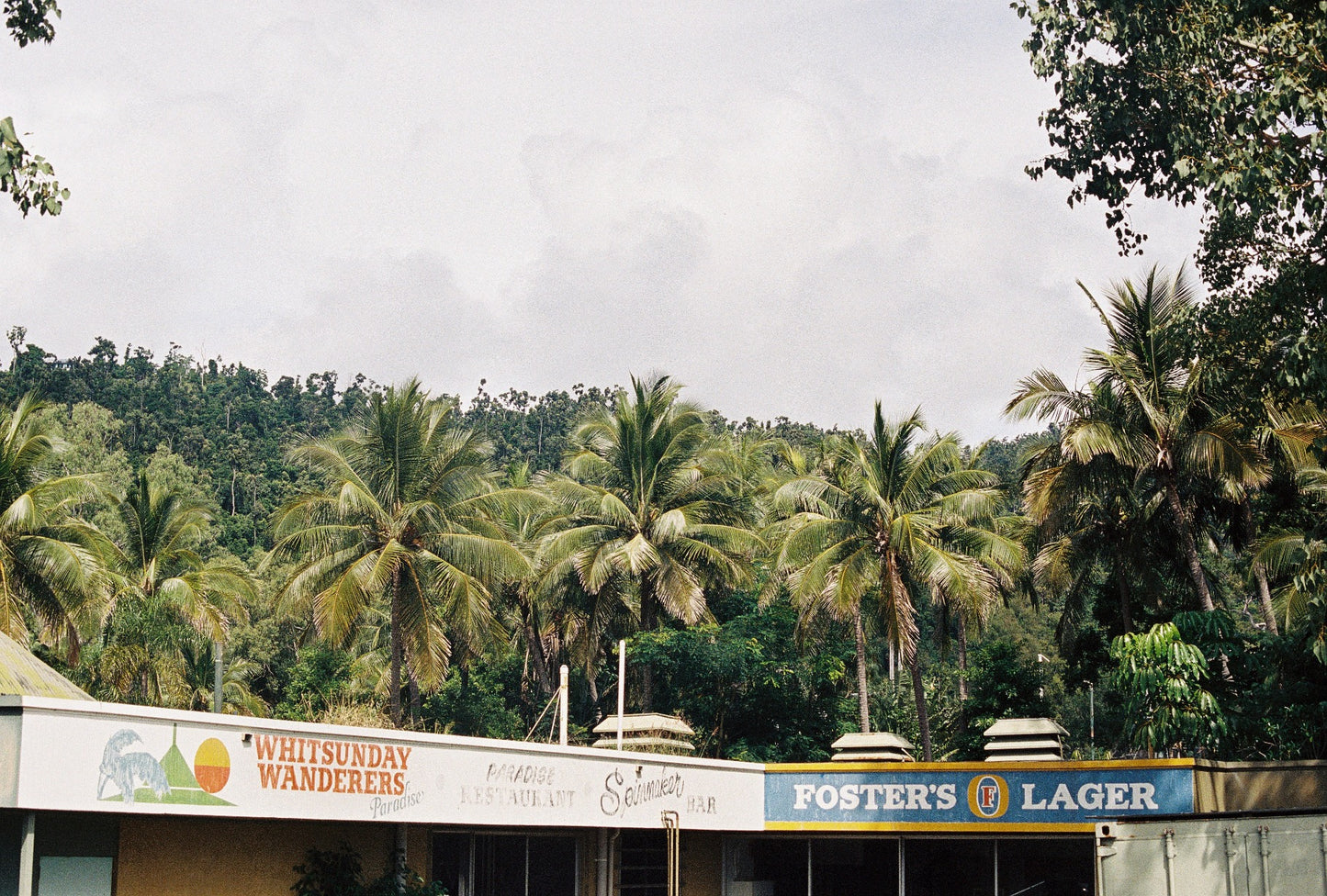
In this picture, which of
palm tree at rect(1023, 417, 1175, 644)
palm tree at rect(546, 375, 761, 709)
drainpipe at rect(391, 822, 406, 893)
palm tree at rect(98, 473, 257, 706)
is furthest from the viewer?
palm tree at rect(546, 375, 761, 709)

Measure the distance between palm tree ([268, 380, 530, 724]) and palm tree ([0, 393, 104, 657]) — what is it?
5.10m

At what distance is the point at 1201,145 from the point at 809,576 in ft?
63.2

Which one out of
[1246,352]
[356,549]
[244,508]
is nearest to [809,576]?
[356,549]

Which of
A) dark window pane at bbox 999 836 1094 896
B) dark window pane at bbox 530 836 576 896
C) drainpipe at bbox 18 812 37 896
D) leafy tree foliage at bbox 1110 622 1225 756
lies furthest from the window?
leafy tree foliage at bbox 1110 622 1225 756

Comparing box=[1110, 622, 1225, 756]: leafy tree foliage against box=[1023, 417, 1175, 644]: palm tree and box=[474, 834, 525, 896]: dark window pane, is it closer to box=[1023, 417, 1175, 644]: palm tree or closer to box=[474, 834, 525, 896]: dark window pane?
box=[1023, 417, 1175, 644]: palm tree

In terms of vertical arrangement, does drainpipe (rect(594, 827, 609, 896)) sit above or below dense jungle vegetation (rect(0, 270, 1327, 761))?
below

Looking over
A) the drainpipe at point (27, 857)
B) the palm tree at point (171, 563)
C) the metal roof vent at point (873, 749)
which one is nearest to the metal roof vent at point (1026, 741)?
the metal roof vent at point (873, 749)

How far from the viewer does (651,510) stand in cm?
4531

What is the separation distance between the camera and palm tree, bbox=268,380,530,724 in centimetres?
3862

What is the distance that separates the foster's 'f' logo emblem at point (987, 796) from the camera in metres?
26.0

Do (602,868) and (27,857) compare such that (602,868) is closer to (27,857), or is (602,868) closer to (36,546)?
(27,857)

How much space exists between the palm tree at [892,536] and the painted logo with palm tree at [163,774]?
76.4ft

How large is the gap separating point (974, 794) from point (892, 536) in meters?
14.6

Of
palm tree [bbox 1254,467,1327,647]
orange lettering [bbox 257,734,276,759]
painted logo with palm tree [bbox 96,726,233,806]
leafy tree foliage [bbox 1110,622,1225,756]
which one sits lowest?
Answer: painted logo with palm tree [bbox 96,726,233,806]
